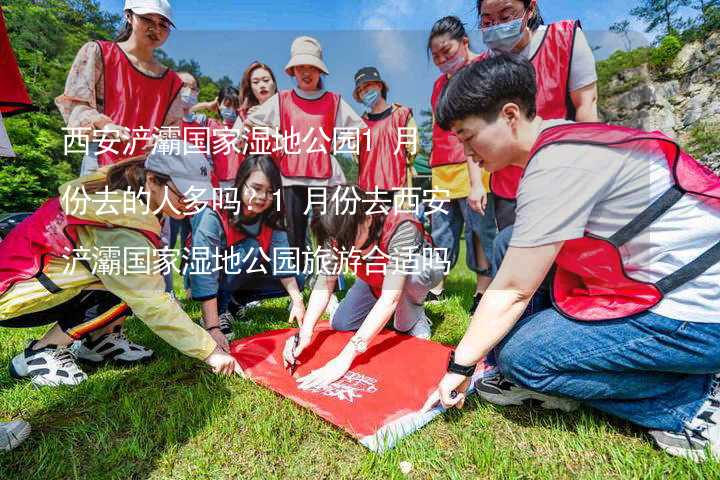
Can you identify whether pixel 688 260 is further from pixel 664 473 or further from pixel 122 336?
pixel 122 336

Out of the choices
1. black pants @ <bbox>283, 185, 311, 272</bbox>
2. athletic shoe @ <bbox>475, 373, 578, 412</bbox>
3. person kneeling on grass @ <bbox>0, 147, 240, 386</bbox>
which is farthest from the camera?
black pants @ <bbox>283, 185, 311, 272</bbox>

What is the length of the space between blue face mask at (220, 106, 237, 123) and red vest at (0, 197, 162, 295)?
2.77 meters

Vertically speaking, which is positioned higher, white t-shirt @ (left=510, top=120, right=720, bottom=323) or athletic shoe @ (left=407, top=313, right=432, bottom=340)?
white t-shirt @ (left=510, top=120, right=720, bottom=323)

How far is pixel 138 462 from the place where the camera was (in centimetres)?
132

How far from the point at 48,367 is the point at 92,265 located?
514 mm

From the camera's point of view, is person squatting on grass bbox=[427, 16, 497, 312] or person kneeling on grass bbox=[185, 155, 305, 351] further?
person squatting on grass bbox=[427, 16, 497, 312]

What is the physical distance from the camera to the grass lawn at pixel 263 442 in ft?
4.11

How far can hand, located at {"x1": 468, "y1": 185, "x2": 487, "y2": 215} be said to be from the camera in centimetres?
273

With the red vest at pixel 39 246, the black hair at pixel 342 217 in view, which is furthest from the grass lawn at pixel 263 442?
the black hair at pixel 342 217

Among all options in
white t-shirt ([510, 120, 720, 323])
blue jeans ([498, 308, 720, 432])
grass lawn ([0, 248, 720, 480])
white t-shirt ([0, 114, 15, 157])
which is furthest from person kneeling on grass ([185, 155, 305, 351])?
white t-shirt ([510, 120, 720, 323])

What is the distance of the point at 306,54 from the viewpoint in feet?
10.5

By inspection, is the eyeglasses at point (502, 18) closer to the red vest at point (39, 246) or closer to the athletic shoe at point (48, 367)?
the red vest at point (39, 246)

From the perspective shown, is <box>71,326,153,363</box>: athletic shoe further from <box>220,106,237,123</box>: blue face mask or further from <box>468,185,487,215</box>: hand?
<box>220,106,237,123</box>: blue face mask

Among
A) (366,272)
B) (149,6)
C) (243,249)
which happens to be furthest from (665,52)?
(149,6)
